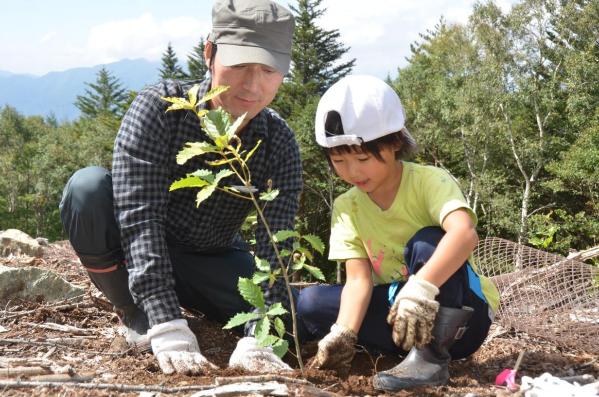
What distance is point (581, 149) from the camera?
23062mm

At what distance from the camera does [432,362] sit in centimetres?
195

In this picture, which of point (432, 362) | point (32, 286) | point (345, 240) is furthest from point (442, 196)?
point (32, 286)

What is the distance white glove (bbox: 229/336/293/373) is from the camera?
80.0 inches

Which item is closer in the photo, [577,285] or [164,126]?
[164,126]

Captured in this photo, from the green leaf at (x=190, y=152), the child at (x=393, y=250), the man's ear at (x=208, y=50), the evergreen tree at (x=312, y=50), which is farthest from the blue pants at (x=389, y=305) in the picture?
the evergreen tree at (x=312, y=50)

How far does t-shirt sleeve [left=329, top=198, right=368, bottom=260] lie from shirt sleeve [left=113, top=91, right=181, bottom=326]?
25.2 inches

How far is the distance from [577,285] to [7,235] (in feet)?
17.1

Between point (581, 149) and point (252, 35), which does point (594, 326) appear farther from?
point (581, 149)

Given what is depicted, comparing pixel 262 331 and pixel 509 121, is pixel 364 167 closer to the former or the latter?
pixel 262 331

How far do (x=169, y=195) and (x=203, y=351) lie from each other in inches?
26.7

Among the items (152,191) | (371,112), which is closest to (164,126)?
(152,191)

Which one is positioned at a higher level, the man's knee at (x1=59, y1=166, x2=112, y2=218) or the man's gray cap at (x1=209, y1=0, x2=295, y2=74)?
the man's gray cap at (x1=209, y1=0, x2=295, y2=74)

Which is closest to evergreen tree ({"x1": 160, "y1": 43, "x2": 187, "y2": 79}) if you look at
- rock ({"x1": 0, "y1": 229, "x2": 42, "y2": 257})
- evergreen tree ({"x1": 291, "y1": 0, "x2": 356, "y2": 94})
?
evergreen tree ({"x1": 291, "y1": 0, "x2": 356, "y2": 94})

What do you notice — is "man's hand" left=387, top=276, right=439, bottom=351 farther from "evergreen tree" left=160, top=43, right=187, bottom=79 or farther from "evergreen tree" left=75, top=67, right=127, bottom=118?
"evergreen tree" left=75, top=67, right=127, bottom=118
